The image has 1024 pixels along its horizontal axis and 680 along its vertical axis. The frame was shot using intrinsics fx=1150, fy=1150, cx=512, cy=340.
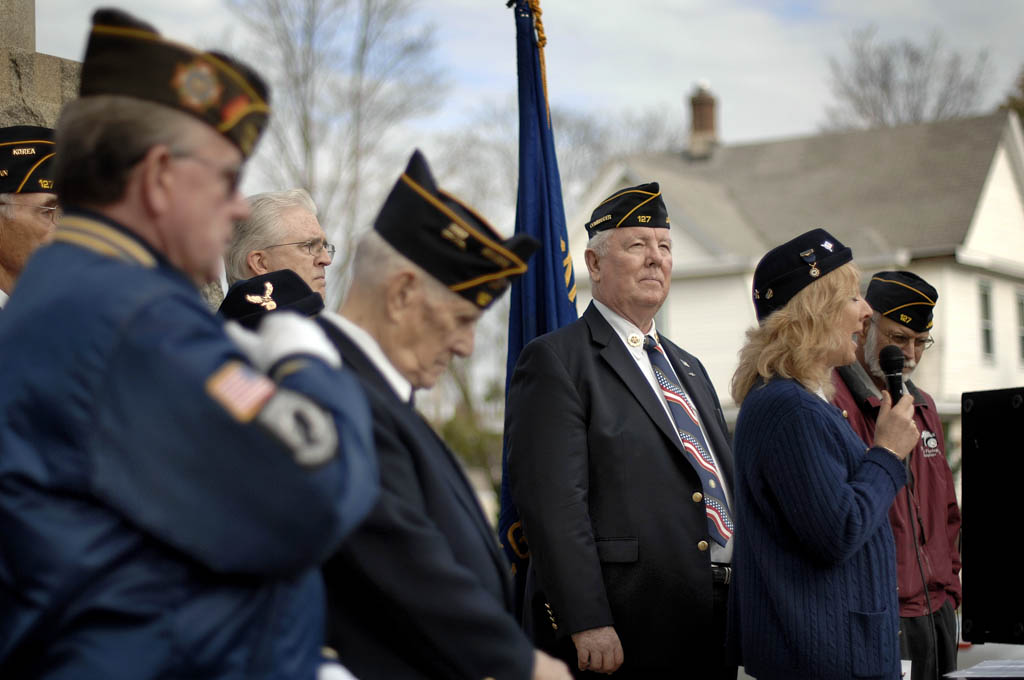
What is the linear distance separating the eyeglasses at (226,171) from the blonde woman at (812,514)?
2.19 meters

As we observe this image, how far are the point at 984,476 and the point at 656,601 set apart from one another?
3.77 feet

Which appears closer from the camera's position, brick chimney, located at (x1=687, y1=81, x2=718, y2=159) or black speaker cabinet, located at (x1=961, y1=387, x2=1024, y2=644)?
black speaker cabinet, located at (x1=961, y1=387, x2=1024, y2=644)

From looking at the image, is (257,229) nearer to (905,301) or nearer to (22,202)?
(22,202)

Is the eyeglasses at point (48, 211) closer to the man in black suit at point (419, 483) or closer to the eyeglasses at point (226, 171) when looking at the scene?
the man in black suit at point (419, 483)

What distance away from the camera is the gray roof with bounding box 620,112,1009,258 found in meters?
24.7

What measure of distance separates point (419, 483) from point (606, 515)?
1708 millimetres

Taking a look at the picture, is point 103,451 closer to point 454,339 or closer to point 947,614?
point 454,339

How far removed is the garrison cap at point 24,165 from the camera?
3.77 metres

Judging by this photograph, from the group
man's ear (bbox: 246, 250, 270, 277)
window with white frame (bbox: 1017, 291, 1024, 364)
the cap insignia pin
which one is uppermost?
window with white frame (bbox: 1017, 291, 1024, 364)

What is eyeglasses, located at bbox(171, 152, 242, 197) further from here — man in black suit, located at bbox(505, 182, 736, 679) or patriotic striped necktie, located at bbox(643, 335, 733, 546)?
patriotic striped necktie, located at bbox(643, 335, 733, 546)

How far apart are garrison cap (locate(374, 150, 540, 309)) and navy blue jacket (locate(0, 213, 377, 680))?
763 millimetres

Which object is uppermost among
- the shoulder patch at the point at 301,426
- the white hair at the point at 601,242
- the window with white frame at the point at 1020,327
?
the window with white frame at the point at 1020,327

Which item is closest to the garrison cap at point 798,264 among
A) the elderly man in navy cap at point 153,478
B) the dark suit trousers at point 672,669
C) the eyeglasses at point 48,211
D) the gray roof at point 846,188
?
the dark suit trousers at point 672,669

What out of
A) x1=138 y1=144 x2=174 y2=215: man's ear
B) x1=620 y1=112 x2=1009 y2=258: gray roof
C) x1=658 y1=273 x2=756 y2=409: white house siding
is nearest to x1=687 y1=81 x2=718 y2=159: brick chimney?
x1=620 y1=112 x2=1009 y2=258: gray roof
